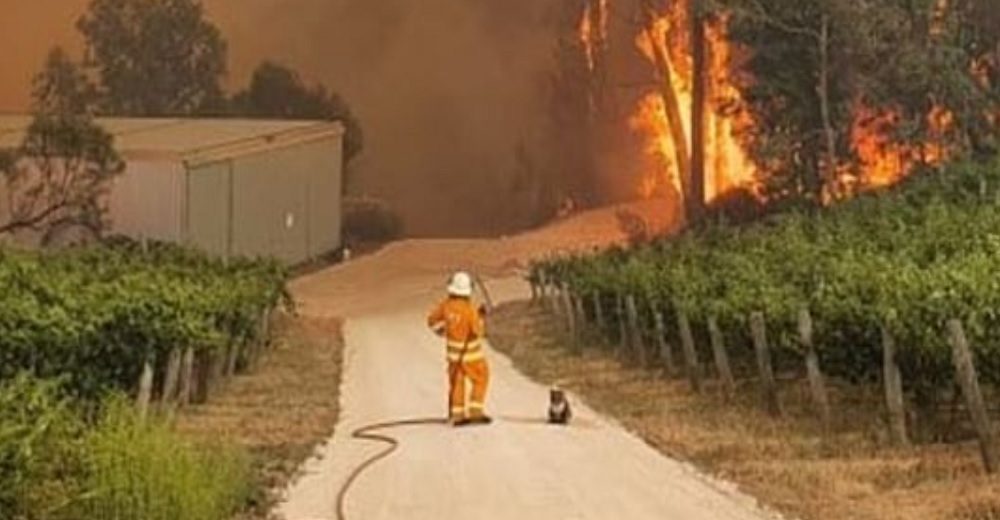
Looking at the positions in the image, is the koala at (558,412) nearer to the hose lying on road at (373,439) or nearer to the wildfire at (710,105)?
the hose lying on road at (373,439)

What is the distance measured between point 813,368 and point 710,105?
47721 mm

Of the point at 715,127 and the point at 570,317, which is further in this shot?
the point at 715,127

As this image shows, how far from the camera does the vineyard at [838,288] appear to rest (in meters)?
19.0

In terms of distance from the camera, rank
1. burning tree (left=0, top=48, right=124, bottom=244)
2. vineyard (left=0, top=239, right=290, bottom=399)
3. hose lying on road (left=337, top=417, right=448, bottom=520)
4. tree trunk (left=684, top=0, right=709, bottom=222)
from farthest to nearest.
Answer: tree trunk (left=684, top=0, right=709, bottom=222) < burning tree (left=0, top=48, right=124, bottom=244) < vineyard (left=0, top=239, right=290, bottom=399) < hose lying on road (left=337, top=417, right=448, bottom=520)

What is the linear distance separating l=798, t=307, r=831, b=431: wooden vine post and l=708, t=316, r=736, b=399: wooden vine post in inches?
128

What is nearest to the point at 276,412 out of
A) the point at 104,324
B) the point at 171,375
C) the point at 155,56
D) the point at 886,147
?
the point at 171,375

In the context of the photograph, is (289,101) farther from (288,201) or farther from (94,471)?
(94,471)

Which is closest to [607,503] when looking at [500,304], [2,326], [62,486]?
[62,486]

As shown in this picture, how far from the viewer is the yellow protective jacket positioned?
2150 centimetres

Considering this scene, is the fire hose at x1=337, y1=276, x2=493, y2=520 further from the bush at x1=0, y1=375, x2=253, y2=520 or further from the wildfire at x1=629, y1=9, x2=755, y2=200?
the wildfire at x1=629, y1=9, x2=755, y2=200

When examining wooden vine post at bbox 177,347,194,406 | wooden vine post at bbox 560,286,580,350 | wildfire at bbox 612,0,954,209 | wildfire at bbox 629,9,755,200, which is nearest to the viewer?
wooden vine post at bbox 177,347,194,406

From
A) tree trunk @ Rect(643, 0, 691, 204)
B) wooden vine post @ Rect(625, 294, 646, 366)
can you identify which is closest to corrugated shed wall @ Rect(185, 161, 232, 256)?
tree trunk @ Rect(643, 0, 691, 204)

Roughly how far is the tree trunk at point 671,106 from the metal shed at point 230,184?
42.1 ft

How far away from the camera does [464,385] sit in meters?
22.0
